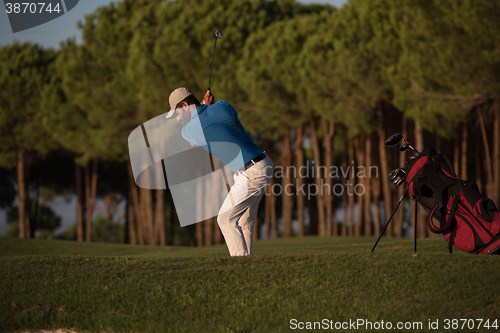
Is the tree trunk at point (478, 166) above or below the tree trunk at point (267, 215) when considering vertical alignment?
above

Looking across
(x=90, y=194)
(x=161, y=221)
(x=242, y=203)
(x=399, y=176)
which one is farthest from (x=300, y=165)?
(x=242, y=203)

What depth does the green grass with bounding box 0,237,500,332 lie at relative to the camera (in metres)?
4.34

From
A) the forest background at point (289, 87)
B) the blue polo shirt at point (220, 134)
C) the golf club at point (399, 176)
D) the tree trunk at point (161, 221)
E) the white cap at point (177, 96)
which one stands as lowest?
the tree trunk at point (161, 221)

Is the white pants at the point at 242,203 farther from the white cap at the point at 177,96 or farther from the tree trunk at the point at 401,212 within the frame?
the tree trunk at the point at 401,212

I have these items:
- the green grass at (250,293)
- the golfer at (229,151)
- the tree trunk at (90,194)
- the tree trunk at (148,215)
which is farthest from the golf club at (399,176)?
the tree trunk at (90,194)

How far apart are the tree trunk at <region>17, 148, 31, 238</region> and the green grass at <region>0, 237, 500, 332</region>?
2342 centimetres

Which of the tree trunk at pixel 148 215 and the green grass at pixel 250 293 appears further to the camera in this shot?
the tree trunk at pixel 148 215

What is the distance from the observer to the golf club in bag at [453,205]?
5586mm

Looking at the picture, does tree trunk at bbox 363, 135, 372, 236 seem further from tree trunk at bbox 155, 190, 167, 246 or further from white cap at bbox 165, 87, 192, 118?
white cap at bbox 165, 87, 192, 118

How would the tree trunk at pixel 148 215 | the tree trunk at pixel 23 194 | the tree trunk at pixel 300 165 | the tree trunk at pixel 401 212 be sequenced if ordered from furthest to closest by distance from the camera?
the tree trunk at pixel 23 194, the tree trunk at pixel 148 215, the tree trunk at pixel 300 165, the tree trunk at pixel 401 212

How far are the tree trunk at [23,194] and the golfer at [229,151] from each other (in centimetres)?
2455

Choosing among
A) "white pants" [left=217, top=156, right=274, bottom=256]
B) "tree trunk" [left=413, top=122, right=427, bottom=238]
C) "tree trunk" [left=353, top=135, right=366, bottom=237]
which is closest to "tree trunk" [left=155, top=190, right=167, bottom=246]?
"tree trunk" [left=353, top=135, right=366, bottom=237]

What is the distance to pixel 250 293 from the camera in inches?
188

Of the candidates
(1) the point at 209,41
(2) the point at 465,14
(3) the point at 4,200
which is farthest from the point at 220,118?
(3) the point at 4,200
